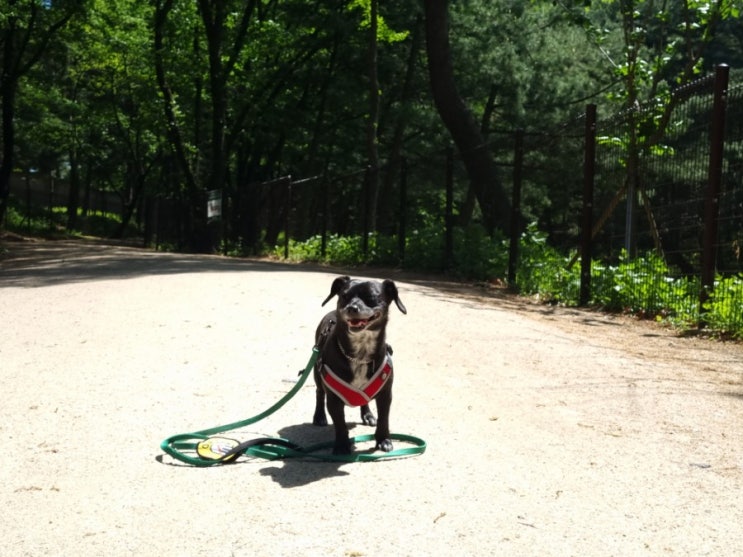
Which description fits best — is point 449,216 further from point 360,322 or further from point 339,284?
point 360,322

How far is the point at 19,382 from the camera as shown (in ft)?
22.7

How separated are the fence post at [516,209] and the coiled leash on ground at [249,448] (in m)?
9.81

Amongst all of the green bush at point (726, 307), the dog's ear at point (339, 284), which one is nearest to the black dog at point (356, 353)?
the dog's ear at point (339, 284)

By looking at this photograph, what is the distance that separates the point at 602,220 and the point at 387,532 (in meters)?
9.31

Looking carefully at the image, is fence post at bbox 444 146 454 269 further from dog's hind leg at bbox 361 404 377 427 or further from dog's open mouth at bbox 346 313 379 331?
dog's open mouth at bbox 346 313 379 331

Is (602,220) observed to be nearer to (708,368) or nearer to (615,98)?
(615,98)

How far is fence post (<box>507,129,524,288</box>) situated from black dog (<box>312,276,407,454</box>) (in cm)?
1011

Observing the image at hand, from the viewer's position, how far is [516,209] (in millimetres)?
14906

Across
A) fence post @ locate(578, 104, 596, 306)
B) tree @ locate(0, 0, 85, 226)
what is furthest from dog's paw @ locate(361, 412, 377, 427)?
tree @ locate(0, 0, 85, 226)

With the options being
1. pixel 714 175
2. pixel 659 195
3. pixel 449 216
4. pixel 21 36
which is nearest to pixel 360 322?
pixel 714 175

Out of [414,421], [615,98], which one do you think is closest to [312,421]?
[414,421]

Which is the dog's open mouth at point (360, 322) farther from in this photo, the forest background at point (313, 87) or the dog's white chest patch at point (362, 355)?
the forest background at point (313, 87)

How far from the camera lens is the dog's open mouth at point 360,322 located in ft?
15.0

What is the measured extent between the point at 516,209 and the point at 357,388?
10.4 metres
